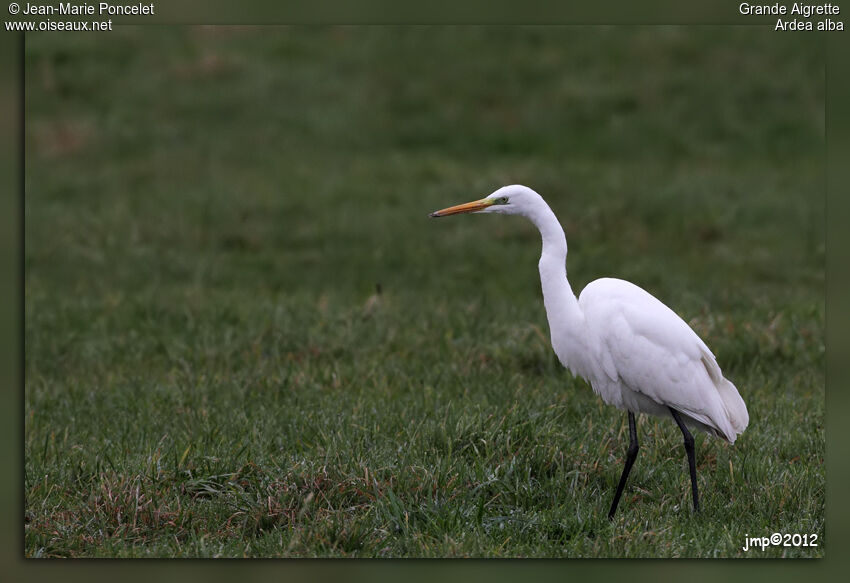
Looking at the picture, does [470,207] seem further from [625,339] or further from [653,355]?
[653,355]

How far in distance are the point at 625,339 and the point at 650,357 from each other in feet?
0.49

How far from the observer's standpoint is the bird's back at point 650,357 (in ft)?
16.4

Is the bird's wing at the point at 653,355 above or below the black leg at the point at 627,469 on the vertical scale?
above

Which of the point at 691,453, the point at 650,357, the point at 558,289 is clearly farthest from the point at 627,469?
the point at 558,289

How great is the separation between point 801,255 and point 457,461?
6485mm

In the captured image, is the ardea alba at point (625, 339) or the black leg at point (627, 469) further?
the ardea alba at point (625, 339)

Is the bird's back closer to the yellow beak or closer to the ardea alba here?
the ardea alba

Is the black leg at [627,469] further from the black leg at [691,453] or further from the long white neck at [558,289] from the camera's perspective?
the long white neck at [558,289]

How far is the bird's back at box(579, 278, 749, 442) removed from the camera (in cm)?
499

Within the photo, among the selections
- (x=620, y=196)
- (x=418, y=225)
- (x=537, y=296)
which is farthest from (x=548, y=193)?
(x=537, y=296)

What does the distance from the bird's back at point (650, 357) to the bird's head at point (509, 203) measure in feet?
1.81

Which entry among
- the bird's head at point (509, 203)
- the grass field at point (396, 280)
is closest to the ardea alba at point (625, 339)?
the bird's head at point (509, 203)

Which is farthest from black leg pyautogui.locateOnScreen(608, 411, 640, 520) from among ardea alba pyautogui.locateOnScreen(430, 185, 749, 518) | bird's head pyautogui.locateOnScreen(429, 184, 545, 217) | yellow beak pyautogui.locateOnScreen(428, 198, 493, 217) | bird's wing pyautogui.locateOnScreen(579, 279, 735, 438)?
yellow beak pyautogui.locateOnScreen(428, 198, 493, 217)

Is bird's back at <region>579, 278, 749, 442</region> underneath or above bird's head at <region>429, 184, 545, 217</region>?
underneath
